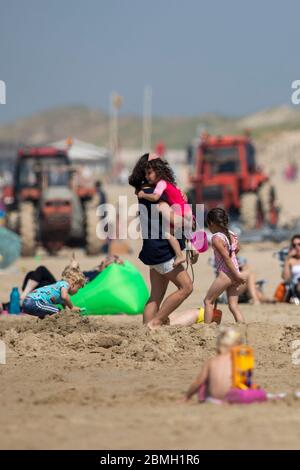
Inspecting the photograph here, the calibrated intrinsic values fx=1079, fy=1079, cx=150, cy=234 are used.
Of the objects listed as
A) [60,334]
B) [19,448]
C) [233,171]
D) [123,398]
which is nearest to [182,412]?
[123,398]

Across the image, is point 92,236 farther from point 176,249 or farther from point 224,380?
point 224,380

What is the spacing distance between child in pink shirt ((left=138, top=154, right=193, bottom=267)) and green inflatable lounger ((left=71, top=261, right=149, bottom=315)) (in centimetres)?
276

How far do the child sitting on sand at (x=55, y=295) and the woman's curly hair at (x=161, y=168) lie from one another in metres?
1.43

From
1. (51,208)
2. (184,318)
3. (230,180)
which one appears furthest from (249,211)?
(184,318)

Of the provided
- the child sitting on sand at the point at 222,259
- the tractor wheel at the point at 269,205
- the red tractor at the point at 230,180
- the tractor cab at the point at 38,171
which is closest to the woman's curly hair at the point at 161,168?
the child sitting on sand at the point at 222,259

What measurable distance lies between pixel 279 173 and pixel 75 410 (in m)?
62.1

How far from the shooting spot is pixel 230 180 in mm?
25453

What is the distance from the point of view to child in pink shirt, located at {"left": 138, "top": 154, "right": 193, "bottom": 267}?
889 cm

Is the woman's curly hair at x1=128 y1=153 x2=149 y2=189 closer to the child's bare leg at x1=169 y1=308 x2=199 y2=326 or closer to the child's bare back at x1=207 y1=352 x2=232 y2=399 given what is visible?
the child's bare leg at x1=169 y1=308 x2=199 y2=326

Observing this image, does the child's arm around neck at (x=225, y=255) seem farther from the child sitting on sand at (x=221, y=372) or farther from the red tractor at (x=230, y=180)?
the red tractor at (x=230, y=180)

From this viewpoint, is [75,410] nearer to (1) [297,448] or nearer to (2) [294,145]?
(1) [297,448]

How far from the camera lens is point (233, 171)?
2583 cm

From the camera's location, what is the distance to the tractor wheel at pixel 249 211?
81.1 feet

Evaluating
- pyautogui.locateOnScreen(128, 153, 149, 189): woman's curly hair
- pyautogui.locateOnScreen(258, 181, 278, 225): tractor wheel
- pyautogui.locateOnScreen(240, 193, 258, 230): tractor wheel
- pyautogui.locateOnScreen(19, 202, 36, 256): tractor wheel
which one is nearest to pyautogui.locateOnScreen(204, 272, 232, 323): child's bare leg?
pyautogui.locateOnScreen(128, 153, 149, 189): woman's curly hair
